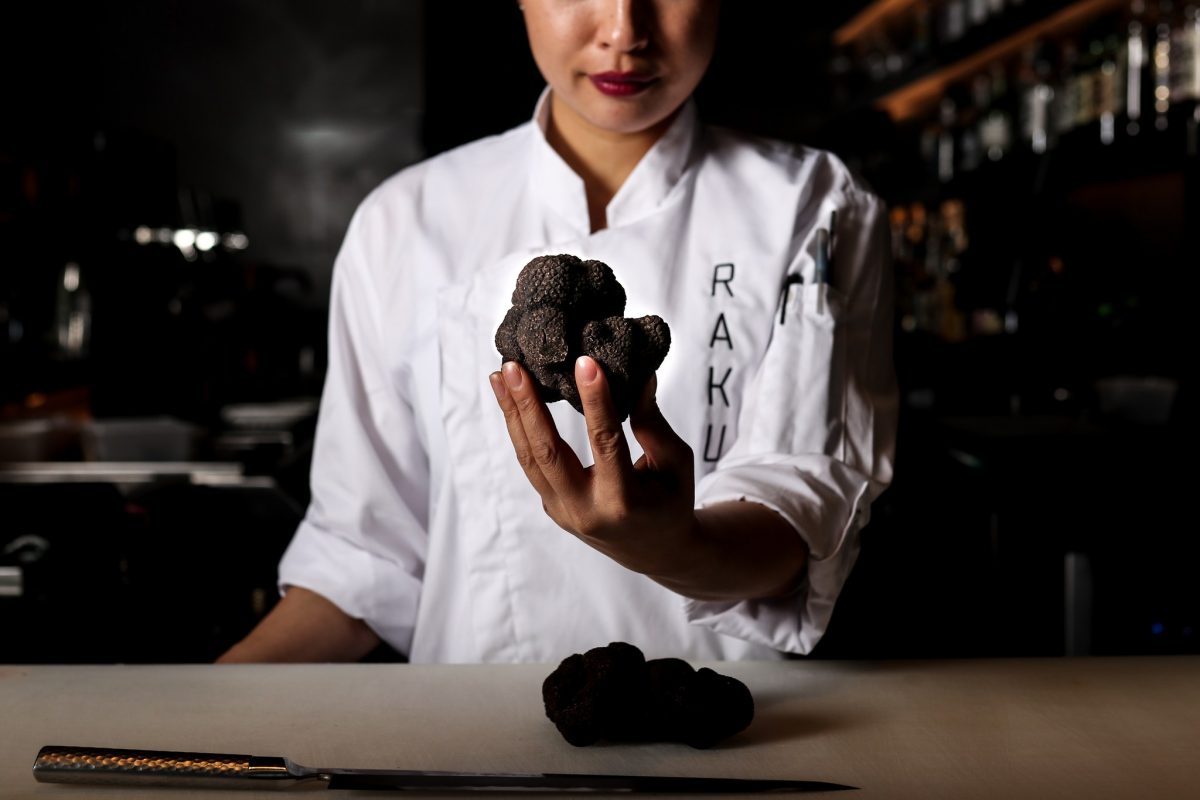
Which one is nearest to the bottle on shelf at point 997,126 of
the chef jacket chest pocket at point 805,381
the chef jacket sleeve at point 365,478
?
the chef jacket chest pocket at point 805,381

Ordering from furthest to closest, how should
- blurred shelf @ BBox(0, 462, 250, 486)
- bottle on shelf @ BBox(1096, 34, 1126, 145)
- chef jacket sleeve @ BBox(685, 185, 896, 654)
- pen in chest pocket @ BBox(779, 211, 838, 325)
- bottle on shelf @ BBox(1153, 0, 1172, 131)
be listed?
bottle on shelf @ BBox(1096, 34, 1126, 145)
bottle on shelf @ BBox(1153, 0, 1172, 131)
blurred shelf @ BBox(0, 462, 250, 486)
pen in chest pocket @ BBox(779, 211, 838, 325)
chef jacket sleeve @ BBox(685, 185, 896, 654)

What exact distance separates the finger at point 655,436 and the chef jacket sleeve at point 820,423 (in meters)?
0.18

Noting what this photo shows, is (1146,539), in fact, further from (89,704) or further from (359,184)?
(359,184)

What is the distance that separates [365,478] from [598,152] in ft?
1.38

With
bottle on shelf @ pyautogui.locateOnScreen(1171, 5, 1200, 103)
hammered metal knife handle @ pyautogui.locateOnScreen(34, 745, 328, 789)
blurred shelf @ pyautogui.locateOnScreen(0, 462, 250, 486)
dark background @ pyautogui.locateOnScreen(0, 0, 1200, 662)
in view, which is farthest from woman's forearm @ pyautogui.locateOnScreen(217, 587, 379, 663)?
bottle on shelf @ pyautogui.locateOnScreen(1171, 5, 1200, 103)

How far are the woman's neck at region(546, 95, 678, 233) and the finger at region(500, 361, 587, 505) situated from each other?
50 centimetres

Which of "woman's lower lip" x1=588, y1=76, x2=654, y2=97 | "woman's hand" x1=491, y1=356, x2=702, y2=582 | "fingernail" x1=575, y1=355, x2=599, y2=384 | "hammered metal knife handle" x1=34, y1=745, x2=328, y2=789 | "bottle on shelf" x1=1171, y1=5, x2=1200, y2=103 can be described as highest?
"bottle on shelf" x1=1171, y1=5, x2=1200, y2=103

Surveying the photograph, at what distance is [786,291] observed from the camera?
1123mm

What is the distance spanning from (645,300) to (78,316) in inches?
103

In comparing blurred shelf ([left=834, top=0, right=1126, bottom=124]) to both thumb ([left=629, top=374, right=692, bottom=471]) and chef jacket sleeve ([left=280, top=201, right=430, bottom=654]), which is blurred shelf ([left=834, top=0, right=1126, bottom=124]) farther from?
thumb ([left=629, top=374, right=692, bottom=471])

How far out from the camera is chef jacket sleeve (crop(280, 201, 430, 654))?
119 cm

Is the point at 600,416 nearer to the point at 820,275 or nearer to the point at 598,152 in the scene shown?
the point at 820,275

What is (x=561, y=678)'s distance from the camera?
2.56 ft

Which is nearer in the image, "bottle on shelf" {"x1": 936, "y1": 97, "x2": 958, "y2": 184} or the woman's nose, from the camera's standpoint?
the woman's nose
